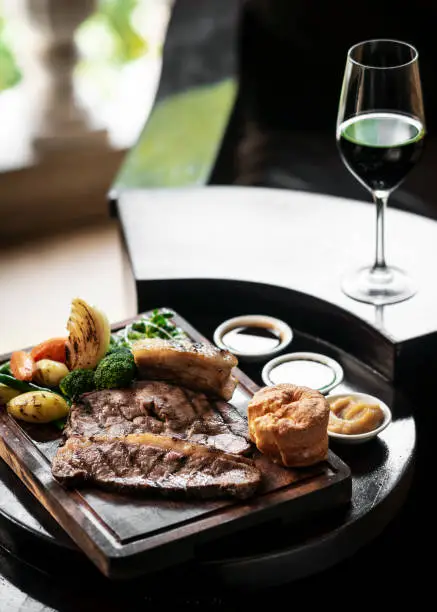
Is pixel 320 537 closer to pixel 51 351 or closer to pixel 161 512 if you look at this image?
pixel 161 512

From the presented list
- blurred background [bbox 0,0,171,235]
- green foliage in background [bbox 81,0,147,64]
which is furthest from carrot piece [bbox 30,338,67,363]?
green foliage in background [bbox 81,0,147,64]

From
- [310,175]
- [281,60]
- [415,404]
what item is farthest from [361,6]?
[415,404]

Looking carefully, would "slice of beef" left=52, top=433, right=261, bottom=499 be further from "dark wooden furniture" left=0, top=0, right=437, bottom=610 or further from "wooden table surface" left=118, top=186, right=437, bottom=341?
"wooden table surface" left=118, top=186, right=437, bottom=341

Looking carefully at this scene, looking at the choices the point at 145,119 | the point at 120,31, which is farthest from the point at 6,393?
the point at 120,31

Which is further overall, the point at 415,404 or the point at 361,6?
the point at 361,6

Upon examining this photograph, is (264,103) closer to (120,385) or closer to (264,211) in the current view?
(264,211)

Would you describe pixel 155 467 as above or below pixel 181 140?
→ below
